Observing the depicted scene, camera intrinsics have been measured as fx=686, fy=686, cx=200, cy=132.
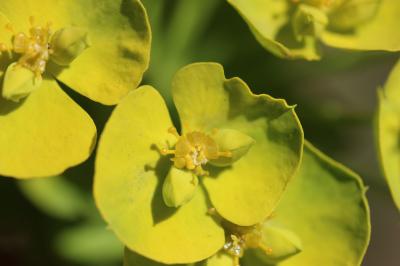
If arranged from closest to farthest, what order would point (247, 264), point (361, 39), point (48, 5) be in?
point (48, 5) → point (247, 264) → point (361, 39)

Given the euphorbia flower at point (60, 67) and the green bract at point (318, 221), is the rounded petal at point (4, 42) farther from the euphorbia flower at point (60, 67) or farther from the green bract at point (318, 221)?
the green bract at point (318, 221)

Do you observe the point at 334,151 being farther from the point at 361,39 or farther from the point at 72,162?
the point at 72,162

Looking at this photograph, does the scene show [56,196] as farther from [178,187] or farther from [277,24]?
[277,24]

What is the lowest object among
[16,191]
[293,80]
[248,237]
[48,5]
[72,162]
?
[16,191]

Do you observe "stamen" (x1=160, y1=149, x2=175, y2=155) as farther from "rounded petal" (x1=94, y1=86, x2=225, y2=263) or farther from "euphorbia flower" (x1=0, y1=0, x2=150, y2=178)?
"euphorbia flower" (x1=0, y1=0, x2=150, y2=178)

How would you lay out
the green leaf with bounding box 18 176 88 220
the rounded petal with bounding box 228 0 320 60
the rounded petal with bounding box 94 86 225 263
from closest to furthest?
1. the rounded petal with bounding box 94 86 225 263
2. the rounded petal with bounding box 228 0 320 60
3. the green leaf with bounding box 18 176 88 220

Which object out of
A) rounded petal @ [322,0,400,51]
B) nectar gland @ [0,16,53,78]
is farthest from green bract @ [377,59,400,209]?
nectar gland @ [0,16,53,78]

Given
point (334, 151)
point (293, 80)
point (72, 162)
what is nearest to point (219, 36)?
point (293, 80)
